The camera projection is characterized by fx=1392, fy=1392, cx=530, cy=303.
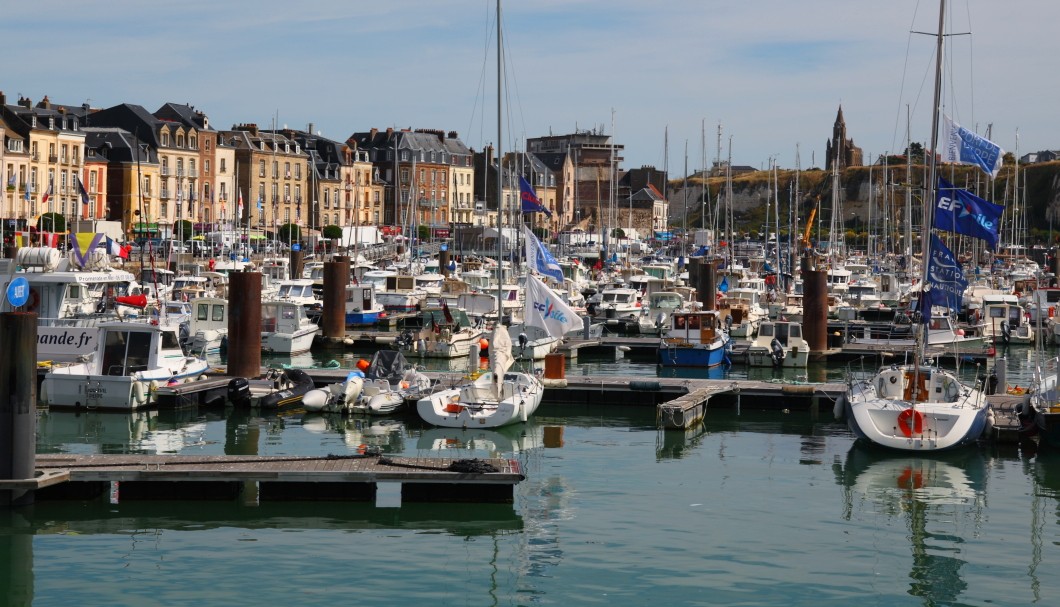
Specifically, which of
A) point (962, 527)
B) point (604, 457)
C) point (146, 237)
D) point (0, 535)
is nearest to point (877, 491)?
point (962, 527)

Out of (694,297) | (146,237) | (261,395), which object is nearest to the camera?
(261,395)

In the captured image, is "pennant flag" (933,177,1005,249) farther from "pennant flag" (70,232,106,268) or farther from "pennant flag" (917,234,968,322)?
"pennant flag" (70,232,106,268)

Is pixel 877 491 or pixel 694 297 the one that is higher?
pixel 694 297

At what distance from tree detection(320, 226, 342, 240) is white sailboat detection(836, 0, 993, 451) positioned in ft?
242

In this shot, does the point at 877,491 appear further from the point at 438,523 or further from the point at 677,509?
the point at 438,523

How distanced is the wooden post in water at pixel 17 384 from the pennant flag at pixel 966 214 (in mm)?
19180

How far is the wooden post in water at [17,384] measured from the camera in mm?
22094

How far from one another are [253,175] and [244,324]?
69.7 meters

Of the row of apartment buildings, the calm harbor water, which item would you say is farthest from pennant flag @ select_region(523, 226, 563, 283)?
the row of apartment buildings

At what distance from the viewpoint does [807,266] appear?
64312mm

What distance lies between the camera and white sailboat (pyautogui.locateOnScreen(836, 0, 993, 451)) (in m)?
29.3

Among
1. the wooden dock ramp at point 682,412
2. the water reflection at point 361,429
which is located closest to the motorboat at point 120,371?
the water reflection at point 361,429

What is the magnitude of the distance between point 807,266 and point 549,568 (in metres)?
45.6

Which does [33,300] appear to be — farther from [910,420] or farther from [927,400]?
[927,400]
